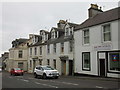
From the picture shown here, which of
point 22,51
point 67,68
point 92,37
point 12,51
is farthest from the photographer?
point 12,51

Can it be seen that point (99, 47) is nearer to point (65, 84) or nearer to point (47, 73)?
point (47, 73)

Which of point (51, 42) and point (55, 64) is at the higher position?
point (51, 42)

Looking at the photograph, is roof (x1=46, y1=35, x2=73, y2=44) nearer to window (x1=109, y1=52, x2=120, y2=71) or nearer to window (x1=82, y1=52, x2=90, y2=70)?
window (x1=82, y1=52, x2=90, y2=70)

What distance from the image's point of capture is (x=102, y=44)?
20.7 metres

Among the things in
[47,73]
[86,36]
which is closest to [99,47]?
[86,36]

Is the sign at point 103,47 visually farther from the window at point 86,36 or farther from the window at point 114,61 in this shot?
the window at point 86,36

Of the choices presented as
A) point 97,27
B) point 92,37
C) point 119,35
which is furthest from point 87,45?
point 119,35

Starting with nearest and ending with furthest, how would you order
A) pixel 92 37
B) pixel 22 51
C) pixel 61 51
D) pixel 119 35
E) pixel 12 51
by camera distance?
pixel 119 35 → pixel 92 37 → pixel 61 51 → pixel 22 51 → pixel 12 51

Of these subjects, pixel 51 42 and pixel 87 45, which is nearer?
pixel 87 45

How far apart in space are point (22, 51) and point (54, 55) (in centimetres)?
1702

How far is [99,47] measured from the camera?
21.0 meters

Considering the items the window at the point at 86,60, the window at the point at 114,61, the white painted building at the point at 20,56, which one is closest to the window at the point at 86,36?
the window at the point at 86,60

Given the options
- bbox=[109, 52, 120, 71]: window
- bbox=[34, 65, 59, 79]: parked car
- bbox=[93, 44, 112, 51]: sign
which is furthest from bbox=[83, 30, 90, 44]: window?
bbox=[34, 65, 59, 79]: parked car

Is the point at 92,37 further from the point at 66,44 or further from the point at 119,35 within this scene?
the point at 66,44
